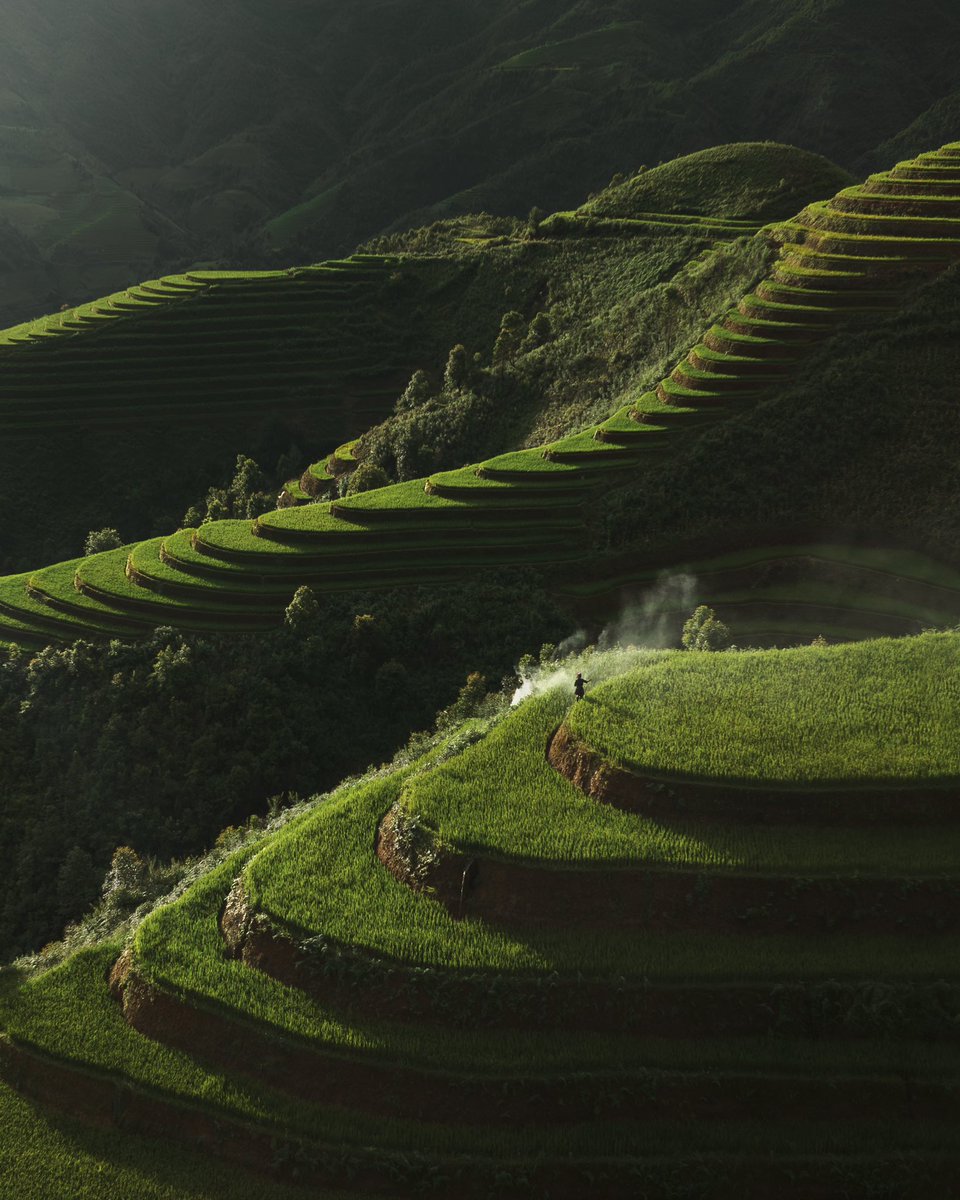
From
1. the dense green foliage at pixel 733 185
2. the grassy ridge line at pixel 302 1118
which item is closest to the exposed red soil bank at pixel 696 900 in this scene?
the grassy ridge line at pixel 302 1118

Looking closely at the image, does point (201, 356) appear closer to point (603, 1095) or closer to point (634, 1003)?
point (634, 1003)

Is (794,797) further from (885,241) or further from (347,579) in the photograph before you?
(885,241)

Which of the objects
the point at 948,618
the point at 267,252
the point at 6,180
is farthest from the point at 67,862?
the point at 6,180

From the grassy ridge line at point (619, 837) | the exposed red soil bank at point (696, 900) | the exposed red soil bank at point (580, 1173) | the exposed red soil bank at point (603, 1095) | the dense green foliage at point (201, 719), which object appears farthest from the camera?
the dense green foliage at point (201, 719)

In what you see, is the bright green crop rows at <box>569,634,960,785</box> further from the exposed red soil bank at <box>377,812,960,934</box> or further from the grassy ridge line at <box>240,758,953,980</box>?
the grassy ridge line at <box>240,758,953,980</box>

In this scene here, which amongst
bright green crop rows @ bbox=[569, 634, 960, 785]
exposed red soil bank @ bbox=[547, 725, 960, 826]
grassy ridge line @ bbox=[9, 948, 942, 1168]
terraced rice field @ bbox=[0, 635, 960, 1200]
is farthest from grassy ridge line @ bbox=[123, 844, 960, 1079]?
bright green crop rows @ bbox=[569, 634, 960, 785]

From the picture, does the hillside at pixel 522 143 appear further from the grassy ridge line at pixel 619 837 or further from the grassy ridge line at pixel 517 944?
the grassy ridge line at pixel 517 944

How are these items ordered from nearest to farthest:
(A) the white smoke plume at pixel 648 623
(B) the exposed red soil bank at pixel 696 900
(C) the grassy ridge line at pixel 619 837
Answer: (B) the exposed red soil bank at pixel 696 900 < (C) the grassy ridge line at pixel 619 837 < (A) the white smoke plume at pixel 648 623
